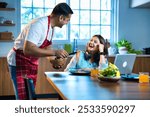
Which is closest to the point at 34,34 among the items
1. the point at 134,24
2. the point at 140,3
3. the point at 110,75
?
the point at 110,75

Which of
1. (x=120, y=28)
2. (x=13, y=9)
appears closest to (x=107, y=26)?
(x=120, y=28)

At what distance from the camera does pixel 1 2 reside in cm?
487

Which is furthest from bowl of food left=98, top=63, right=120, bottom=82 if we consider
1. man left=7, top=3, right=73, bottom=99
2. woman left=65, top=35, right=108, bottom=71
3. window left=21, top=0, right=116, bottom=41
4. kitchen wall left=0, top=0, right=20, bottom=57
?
window left=21, top=0, right=116, bottom=41

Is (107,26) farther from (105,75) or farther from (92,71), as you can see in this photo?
(105,75)

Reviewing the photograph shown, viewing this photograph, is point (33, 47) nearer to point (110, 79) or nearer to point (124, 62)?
point (110, 79)

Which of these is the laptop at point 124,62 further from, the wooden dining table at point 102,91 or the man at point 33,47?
the wooden dining table at point 102,91

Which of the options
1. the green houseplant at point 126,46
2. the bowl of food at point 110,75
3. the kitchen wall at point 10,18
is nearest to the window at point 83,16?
the kitchen wall at point 10,18

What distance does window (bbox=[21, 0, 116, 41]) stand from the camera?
5.43 m

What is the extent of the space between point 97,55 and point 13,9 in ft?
7.34

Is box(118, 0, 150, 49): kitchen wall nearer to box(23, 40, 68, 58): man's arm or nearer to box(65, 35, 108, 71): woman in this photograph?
box(65, 35, 108, 71): woman

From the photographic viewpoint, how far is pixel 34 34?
2.37 meters

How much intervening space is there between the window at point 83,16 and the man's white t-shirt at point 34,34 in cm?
295

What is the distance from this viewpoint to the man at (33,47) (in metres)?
2.35

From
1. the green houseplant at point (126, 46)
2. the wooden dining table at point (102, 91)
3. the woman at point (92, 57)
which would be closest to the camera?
the wooden dining table at point (102, 91)
